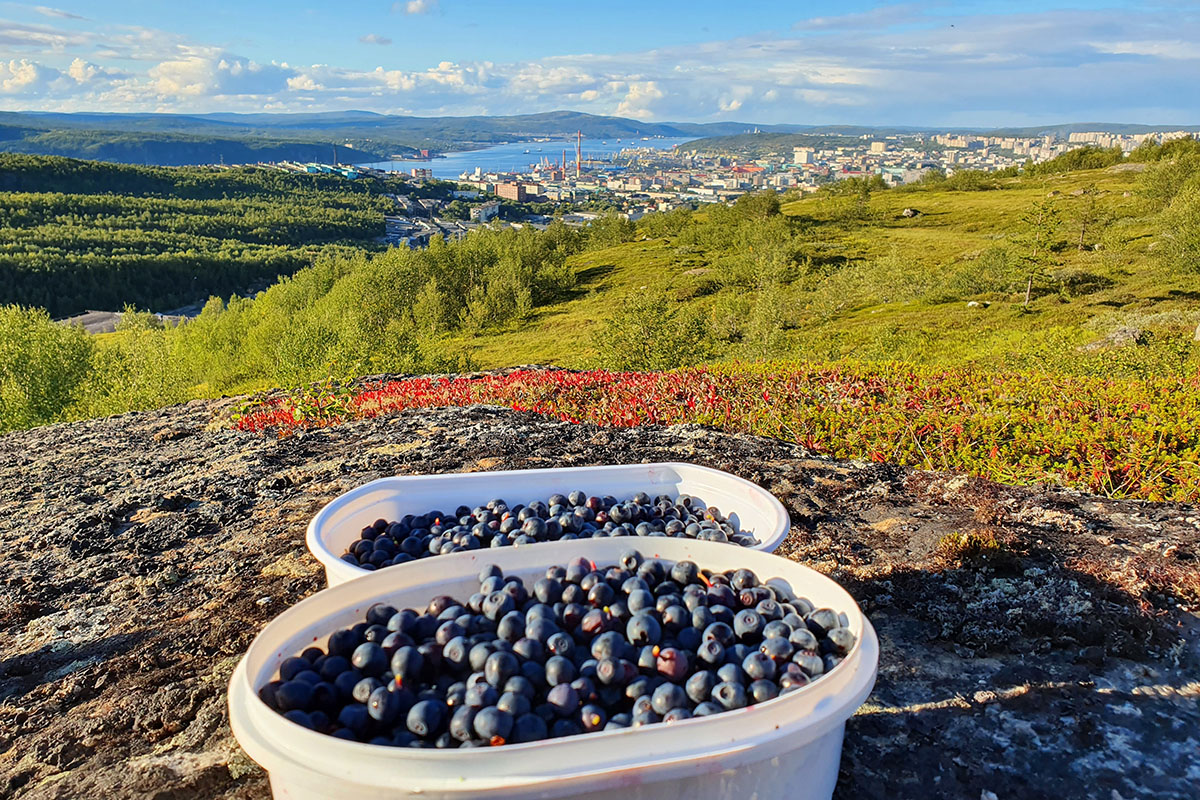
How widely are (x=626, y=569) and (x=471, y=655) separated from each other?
707 millimetres

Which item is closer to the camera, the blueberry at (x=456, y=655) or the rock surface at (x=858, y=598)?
the blueberry at (x=456, y=655)

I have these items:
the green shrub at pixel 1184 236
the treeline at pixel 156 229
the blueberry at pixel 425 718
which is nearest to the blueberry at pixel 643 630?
the blueberry at pixel 425 718

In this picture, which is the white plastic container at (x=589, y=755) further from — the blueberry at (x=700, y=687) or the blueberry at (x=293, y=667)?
the blueberry at (x=700, y=687)

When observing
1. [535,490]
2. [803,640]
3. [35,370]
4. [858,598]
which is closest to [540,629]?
[803,640]

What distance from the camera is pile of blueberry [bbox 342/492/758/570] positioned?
121 inches

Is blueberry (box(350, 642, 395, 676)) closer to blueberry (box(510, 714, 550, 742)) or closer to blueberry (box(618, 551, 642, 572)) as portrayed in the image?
blueberry (box(510, 714, 550, 742))

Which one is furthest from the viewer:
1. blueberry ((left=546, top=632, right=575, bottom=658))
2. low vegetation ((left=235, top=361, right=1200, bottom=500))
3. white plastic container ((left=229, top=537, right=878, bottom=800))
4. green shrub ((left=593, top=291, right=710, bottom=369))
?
green shrub ((left=593, top=291, right=710, bottom=369))

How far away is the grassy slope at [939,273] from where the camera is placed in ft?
97.5

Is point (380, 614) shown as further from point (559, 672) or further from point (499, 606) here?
point (559, 672)

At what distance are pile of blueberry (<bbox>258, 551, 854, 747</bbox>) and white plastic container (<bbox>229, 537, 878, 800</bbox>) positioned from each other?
0.10 meters

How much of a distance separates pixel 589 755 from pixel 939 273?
47.5 metres

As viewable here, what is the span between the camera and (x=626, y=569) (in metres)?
2.55

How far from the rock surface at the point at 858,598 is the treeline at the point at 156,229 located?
113 meters

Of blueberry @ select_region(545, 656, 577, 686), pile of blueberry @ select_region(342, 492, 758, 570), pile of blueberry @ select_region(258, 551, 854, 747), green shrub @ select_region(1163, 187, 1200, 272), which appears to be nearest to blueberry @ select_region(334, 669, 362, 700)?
pile of blueberry @ select_region(258, 551, 854, 747)
